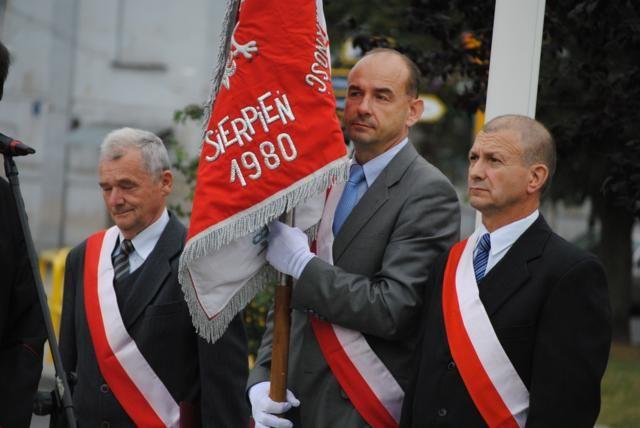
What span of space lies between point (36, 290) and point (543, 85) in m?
3.27

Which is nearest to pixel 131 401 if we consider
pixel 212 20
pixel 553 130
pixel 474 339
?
pixel 474 339

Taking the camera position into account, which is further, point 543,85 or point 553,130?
point 543,85

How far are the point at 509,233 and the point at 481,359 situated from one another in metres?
0.40

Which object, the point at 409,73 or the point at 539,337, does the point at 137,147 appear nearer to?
the point at 409,73

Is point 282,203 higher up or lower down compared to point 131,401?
higher up

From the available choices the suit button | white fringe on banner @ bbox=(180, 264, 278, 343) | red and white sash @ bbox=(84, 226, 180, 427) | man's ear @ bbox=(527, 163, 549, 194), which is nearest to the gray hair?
red and white sash @ bbox=(84, 226, 180, 427)

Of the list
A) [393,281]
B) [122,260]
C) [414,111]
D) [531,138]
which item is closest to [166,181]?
[122,260]

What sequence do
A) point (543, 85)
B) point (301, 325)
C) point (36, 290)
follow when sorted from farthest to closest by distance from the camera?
point (543, 85)
point (301, 325)
point (36, 290)

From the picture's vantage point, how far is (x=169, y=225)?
4.45 metres

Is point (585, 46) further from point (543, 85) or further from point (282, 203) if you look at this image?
point (282, 203)

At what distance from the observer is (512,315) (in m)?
3.46

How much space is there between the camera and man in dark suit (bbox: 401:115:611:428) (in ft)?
11.0

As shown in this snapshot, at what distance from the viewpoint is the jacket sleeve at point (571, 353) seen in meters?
3.33

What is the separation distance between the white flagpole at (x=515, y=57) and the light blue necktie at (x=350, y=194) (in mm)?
578
